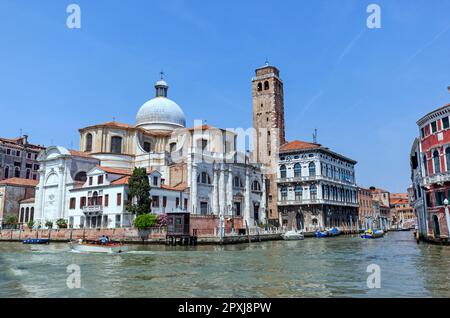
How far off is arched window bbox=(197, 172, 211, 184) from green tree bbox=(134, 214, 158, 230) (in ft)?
36.2

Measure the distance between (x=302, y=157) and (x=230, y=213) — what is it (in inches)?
534

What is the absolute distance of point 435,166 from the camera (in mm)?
25219

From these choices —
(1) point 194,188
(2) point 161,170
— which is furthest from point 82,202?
(1) point 194,188

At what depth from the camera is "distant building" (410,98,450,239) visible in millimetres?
24250

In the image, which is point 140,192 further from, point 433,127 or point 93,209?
point 433,127

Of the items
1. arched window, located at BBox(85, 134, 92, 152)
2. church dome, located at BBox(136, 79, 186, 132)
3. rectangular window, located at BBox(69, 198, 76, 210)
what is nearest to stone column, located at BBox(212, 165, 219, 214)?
church dome, located at BBox(136, 79, 186, 132)

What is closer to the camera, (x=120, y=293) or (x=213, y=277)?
(x=120, y=293)

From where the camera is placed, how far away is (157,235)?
34.2 metres

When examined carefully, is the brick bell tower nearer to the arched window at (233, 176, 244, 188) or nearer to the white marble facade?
the white marble facade

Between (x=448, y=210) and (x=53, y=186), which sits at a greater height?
(x=53, y=186)

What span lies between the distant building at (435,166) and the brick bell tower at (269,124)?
29.1 m

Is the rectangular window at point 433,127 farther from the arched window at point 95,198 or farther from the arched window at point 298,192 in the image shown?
the arched window at point 95,198

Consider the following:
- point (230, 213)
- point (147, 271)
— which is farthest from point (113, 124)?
point (147, 271)
